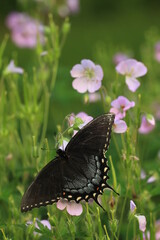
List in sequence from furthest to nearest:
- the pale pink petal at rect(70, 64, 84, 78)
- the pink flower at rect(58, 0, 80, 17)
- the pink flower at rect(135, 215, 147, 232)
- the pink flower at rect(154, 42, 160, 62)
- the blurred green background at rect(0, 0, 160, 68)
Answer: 1. the blurred green background at rect(0, 0, 160, 68)
2. the pink flower at rect(58, 0, 80, 17)
3. the pink flower at rect(154, 42, 160, 62)
4. the pale pink petal at rect(70, 64, 84, 78)
5. the pink flower at rect(135, 215, 147, 232)

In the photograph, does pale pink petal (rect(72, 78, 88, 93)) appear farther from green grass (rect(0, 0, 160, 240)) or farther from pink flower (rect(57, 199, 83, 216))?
pink flower (rect(57, 199, 83, 216))

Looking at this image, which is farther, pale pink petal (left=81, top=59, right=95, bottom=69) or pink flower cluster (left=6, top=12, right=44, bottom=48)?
pink flower cluster (left=6, top=12, right=44, bottom=48)

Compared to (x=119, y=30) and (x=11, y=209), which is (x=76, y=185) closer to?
(x=11, y=209)

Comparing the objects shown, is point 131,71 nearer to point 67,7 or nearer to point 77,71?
point 77,71

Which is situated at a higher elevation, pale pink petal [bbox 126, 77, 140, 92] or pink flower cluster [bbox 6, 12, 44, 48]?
pink flower cluster [bbox 6, 12, 44, 48]

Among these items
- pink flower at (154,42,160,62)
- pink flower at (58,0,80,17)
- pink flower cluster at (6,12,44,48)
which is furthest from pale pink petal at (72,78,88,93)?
pink flower at (58,0,80,17)

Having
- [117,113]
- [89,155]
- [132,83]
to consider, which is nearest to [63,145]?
[89,155]

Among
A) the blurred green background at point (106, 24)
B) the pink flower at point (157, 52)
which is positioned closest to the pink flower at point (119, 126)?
the pink flower at point (157, 52)
